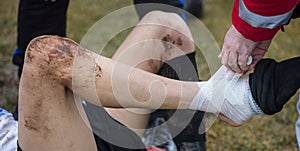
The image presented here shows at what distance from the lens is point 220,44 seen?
2.51 meters

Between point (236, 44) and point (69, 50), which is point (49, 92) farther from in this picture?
point (236, 44)

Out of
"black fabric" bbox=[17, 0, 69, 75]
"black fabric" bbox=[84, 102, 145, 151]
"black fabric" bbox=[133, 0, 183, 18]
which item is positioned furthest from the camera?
"black fabric" bbox=[17, 0, 69, 75]

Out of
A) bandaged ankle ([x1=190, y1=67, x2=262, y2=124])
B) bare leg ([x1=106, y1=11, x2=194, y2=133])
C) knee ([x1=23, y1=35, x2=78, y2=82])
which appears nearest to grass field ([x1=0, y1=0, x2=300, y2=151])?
bare leg ([x1=106, y1=11, x2=194, y2=133])

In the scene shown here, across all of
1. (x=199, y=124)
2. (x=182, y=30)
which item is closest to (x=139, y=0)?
(x=182, y=30)

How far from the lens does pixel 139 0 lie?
5.70 feet

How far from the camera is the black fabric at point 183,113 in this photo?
145 centimetres

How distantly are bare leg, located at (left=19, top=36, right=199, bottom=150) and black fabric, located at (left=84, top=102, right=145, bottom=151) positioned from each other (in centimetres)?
13

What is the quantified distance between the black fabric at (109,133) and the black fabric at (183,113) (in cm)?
17

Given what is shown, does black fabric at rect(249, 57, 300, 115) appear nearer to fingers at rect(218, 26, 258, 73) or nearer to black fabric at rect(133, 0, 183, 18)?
fingers at rect(218, 26, 258, 73)

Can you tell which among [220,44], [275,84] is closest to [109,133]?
[275,84]

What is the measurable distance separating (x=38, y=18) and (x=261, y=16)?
0.93 meters

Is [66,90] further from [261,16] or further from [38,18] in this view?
[38,18]

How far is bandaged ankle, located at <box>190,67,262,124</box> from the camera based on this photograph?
120 cm

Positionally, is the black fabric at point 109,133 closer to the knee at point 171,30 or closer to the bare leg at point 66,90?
the bare leg at point 66,90
